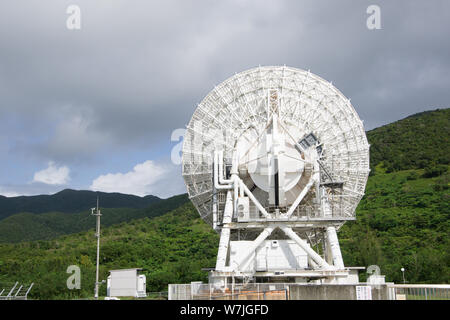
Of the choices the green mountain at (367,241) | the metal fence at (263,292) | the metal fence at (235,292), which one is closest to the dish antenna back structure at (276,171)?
the metal fence at (235,292)

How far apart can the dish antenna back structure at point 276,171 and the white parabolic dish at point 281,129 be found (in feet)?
0.25

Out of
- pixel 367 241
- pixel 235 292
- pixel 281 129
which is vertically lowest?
pixel 235 292

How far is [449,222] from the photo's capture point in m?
77.8

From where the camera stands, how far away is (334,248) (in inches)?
1305

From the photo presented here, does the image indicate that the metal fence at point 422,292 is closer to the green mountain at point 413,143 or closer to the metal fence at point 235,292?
the metal fence at point 235,292

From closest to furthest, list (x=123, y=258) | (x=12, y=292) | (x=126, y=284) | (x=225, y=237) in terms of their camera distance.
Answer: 1. (x=225, y=237)
2. (x=126, y=284)
3. (x=12, y=292)
4. (x=123, y=258)

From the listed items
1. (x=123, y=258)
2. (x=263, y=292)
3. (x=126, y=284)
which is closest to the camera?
(x=263, y=292)

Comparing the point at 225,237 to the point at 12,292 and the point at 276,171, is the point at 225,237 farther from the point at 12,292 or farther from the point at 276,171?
the point at 12,292

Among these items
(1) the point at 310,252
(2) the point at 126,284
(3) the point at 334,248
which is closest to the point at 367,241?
(2) the point at 126,284

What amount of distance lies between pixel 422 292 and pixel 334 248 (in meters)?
6.39

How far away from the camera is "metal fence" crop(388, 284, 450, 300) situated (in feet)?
87.1

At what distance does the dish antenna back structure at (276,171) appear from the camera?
1319 inches

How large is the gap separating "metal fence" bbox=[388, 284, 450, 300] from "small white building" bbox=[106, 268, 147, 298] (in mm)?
27570
